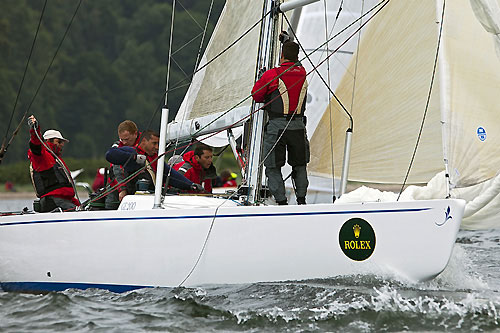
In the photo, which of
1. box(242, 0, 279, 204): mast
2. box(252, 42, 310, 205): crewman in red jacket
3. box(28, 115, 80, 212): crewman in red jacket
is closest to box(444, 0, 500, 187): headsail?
box(252, 42, 310, 205): crewman in red jacket

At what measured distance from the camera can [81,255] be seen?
5.64 meters

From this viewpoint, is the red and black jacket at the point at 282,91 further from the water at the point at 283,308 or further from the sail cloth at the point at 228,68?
the water at the point at 283,308

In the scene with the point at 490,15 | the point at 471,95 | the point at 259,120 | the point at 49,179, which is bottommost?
the point at 49,179

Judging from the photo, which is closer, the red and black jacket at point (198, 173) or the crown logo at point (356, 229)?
the crown logo at point (356, 229)

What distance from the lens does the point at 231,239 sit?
205 inches

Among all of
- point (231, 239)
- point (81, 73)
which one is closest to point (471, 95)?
point (231, 239)

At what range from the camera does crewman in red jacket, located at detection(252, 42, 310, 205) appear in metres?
5.71

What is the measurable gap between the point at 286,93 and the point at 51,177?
2.02 metres

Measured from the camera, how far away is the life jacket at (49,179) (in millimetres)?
6586

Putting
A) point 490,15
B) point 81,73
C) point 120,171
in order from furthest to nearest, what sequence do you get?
point 81,73 → point 120,171 → point 490,15

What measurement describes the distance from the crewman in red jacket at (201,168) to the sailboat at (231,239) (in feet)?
1.71

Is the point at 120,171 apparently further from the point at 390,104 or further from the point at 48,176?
the point at 390,104

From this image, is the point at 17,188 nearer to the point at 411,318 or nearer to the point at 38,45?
the point at 38,45

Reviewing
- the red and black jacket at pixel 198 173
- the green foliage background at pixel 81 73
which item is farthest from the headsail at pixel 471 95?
the green foliage background at pixel 81 73
